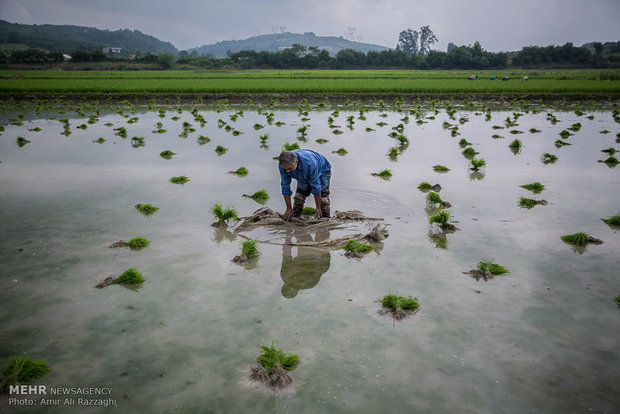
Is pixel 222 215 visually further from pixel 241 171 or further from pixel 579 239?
pixel 579 239

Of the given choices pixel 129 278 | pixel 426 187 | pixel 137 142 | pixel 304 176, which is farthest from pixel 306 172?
pixel 137 142

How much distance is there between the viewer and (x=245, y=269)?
5.29 m

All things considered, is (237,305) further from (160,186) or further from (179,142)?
(179,142)

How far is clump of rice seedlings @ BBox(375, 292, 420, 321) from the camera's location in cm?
425

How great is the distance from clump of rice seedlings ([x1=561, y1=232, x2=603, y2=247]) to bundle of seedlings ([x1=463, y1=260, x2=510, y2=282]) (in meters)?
1.80

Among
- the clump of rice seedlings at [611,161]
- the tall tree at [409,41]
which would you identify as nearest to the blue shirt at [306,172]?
the clump of rice seedlings at [611,161]

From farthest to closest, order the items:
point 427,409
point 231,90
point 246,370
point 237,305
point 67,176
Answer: point 231,90
point 67,176
point 237,305
point 246,370
point 427,409

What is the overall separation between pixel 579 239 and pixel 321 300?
454 centimetres

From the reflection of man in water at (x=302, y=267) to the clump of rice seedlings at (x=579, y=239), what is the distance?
13.2ft

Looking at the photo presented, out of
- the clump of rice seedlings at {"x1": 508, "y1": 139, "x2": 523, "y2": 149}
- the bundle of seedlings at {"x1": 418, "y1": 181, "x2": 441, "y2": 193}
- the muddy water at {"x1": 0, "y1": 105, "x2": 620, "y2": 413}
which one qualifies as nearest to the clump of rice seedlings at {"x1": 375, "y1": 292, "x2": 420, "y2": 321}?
the muddy water at {"x1": 0, "y1": 105, "x2": 620, "y2": 413}

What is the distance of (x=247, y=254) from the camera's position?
559 cm

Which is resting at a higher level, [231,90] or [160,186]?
[231,90]

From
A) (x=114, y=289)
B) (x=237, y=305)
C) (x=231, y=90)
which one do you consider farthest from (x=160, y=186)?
(x=231, y=90)

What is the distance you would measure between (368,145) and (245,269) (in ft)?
32.4
